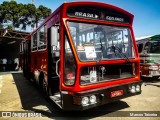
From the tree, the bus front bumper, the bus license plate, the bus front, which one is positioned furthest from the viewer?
the tree

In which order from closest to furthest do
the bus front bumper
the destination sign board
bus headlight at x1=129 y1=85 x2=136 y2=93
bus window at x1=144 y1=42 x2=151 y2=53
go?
1. the bus front bumper
2. the destination sign board
3. bus headlight at x1=129 y1=85 x2=136 y2=93
4. bus window at x1=144 y1=42 x2=151 y2=53

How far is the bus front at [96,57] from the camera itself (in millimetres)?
4754

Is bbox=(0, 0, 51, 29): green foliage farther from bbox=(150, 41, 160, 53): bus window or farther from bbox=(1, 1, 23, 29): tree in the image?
bbox=(150, 41, 160, 53): bus window

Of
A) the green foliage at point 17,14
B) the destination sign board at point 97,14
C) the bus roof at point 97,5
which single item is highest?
the green foliage at point 17,14

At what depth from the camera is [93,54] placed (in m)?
5.07

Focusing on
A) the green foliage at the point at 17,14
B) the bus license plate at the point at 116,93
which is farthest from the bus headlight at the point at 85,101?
the green foliage at the point at 17,14

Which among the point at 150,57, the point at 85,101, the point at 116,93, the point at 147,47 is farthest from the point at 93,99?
the point at 147,47

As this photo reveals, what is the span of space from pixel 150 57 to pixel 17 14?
112 ft

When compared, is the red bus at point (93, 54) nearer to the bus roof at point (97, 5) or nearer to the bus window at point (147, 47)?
the bus roof at point (97, 5)

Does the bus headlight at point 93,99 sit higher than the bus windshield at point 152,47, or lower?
lower

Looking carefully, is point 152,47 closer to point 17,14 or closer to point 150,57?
point 150,57

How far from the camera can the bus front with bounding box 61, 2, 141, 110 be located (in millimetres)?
4754

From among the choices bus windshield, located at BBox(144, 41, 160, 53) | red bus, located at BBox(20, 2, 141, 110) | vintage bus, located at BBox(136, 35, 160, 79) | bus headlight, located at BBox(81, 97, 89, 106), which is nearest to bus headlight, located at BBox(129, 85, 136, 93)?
red bus, located at BBox(20, 2, 141, 110)

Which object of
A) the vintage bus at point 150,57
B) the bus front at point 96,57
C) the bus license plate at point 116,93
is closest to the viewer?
the bus front at point 96,57
